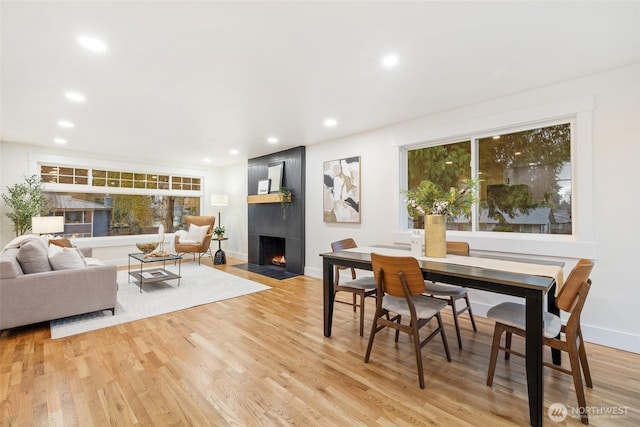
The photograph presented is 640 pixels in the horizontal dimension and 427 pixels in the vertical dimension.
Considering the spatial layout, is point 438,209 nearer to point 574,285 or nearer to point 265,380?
point 574,285

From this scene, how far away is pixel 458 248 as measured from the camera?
2.84 m

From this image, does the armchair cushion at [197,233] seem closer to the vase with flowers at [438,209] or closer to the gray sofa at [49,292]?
the gray sofa at [49,292]

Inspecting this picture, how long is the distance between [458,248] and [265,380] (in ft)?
6.88

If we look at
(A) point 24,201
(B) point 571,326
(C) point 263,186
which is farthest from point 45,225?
(B) point 571,326

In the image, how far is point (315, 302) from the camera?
377 cm

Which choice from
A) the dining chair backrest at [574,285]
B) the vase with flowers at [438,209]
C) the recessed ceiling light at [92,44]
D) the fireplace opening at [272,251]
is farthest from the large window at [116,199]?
the dining chair backrest at [574,285]

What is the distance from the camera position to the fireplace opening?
636 cm

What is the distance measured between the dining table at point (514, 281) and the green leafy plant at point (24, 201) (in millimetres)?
5556

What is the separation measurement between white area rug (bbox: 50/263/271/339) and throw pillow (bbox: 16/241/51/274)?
0.62m

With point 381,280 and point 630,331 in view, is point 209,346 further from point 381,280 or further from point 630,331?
point 630,331

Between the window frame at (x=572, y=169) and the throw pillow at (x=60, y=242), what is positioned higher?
the window frame at (x=572, y=169)

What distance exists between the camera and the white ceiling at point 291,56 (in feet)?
6.01

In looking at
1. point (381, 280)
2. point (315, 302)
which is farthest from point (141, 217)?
point (381, 280)

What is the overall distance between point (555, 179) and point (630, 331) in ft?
4.83
